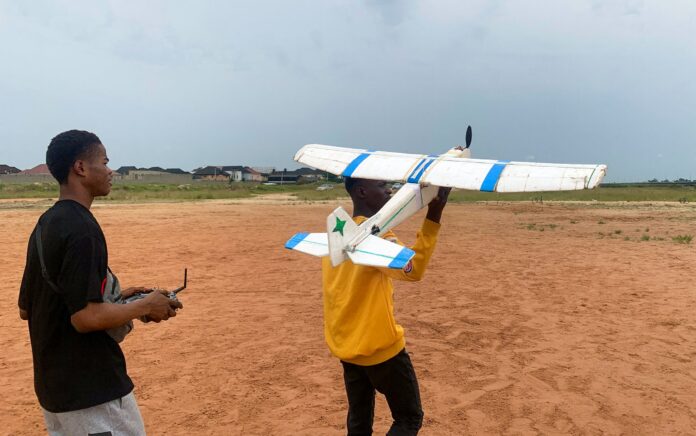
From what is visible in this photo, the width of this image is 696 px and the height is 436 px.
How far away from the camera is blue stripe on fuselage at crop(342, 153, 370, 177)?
10.5 ft

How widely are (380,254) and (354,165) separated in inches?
38.4

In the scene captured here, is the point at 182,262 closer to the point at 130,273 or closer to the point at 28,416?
the point at 130,273

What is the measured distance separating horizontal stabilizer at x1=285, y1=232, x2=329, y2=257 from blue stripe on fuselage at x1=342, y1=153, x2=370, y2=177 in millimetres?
472

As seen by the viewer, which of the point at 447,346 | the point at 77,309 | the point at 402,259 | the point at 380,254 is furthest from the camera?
the point at 447,346

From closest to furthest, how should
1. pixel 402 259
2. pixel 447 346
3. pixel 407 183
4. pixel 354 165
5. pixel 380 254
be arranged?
1. pixel 402 259
2. pixel 380 254
3. pixel 407 183
4. pixel 354 165
5. pixel 447 346

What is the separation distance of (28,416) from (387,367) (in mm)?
3651

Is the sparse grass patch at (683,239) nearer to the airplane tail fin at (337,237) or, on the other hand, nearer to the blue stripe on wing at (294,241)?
the blue stripe on wing at (294,241)

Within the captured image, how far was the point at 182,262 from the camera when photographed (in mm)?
11742

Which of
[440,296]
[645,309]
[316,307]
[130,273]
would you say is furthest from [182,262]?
[645,309]

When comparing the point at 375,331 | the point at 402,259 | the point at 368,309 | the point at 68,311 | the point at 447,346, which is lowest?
the point at 447,346

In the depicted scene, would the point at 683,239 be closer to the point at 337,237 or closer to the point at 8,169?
the point at 337,237

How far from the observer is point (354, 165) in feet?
11.0

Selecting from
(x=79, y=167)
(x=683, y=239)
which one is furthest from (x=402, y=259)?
(x=683, y=239)

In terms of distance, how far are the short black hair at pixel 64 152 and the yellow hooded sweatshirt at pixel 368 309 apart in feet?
4.76
